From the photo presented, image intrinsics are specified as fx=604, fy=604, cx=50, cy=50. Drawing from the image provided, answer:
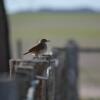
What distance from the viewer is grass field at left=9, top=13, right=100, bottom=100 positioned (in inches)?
843

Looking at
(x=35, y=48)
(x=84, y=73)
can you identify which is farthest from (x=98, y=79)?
(x=35, y=48)

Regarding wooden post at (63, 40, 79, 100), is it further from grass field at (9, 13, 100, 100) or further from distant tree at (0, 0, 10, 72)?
distant tree at (0, 0, 10, 72)

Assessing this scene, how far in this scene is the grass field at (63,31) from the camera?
21.4 m

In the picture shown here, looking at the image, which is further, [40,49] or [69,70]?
[69,70]

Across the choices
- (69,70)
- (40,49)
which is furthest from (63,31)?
(40,49)

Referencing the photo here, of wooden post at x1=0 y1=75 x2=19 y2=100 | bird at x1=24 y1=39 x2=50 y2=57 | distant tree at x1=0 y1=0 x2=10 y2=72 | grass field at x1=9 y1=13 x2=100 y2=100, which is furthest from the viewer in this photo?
grass field at x1=9 y1=13 x2=100 y2=100

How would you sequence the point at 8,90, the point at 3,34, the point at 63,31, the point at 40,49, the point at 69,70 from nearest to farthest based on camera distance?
the point at 8,90 < the point at 40,49 < the point at 69,70 < the point at 3,34 < the point at 63,31

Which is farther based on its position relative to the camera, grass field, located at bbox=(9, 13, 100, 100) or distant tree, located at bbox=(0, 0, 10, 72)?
grass field, located at bbox=(9, 13, 100, 100)

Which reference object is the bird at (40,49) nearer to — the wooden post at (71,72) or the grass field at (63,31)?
the grass field at (63,31)

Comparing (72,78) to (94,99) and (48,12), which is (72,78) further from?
(48,12)

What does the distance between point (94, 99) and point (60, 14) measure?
88.4m

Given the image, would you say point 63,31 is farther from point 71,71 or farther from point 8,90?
point 8,90

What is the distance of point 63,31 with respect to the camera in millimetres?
64125

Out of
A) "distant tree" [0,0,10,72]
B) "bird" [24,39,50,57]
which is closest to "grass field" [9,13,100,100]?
"distant tree" [0,0,10,72]
